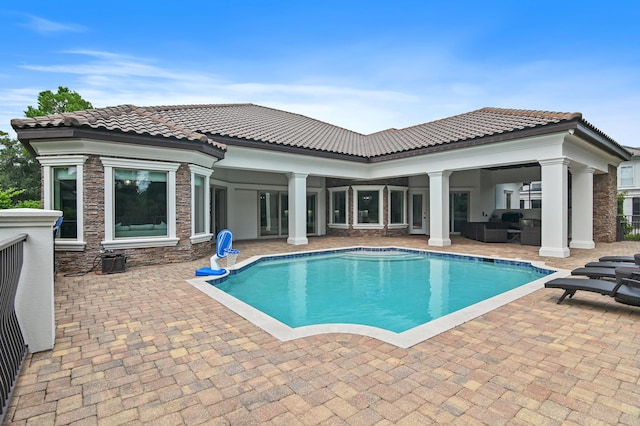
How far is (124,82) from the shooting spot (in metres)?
15.9

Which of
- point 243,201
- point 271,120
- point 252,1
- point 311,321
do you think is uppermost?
point 252,1

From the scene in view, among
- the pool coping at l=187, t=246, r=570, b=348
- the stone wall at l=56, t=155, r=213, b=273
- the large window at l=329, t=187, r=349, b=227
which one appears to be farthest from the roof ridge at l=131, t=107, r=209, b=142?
the large window at l=329, t=187, r=349, b=227

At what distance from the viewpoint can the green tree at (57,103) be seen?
→ 2667cm

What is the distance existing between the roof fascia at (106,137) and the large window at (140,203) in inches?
33.8

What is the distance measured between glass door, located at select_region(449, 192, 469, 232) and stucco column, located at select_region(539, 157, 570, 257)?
818cm

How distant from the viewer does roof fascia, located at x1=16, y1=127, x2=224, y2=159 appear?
8.26 metres

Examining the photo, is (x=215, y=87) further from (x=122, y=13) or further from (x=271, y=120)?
(x=122, y=13)

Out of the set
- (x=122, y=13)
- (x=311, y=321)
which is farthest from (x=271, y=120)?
(x=311, y=321)

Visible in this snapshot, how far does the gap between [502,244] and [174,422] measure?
1525 centimetres

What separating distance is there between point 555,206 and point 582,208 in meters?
3.97

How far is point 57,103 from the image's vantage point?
2750 cm

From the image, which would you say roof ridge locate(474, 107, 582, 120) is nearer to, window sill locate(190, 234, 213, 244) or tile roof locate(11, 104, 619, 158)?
tile roof locate(11, 104, 619, 158)

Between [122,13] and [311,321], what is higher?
[122,13]

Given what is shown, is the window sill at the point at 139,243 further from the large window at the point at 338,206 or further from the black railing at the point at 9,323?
the large window at the point at 338,206
